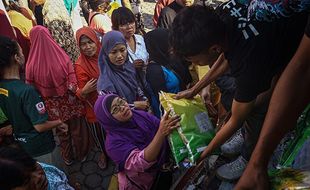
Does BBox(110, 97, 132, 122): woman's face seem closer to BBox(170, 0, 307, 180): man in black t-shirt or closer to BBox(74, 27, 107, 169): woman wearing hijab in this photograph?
BBox(170, 0, 307, 180): man in black t-shirt

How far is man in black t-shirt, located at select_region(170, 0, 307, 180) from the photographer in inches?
66.7

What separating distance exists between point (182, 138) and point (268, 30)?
0.79 m

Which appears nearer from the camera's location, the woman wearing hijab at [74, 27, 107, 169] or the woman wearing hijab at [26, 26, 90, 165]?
the woman wearing hijab at [26, 26, 90, 165]

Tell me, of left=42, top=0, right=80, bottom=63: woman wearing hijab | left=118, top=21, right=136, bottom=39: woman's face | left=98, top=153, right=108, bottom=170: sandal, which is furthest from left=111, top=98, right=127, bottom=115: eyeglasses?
left=42, top=0, right=80, bottom=63: woman wearing hijab

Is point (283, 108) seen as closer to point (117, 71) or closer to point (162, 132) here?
point (162, 132)

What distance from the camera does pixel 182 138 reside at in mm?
1931

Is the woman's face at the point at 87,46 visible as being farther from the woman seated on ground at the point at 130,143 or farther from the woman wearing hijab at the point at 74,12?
the woman wearing hijab at the point at 74,12

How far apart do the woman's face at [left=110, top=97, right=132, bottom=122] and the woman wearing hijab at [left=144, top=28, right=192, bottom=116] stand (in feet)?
2.11

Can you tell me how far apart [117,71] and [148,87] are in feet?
1.19

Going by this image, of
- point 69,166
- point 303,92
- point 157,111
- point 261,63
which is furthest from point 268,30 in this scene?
point 69,166

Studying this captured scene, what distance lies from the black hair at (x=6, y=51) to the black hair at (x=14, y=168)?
1056mm

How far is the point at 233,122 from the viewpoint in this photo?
5.86 ft

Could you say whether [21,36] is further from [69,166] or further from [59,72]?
[69,166]

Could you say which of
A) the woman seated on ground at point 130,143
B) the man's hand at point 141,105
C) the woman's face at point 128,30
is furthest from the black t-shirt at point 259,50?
the woman's face at point 128,30
